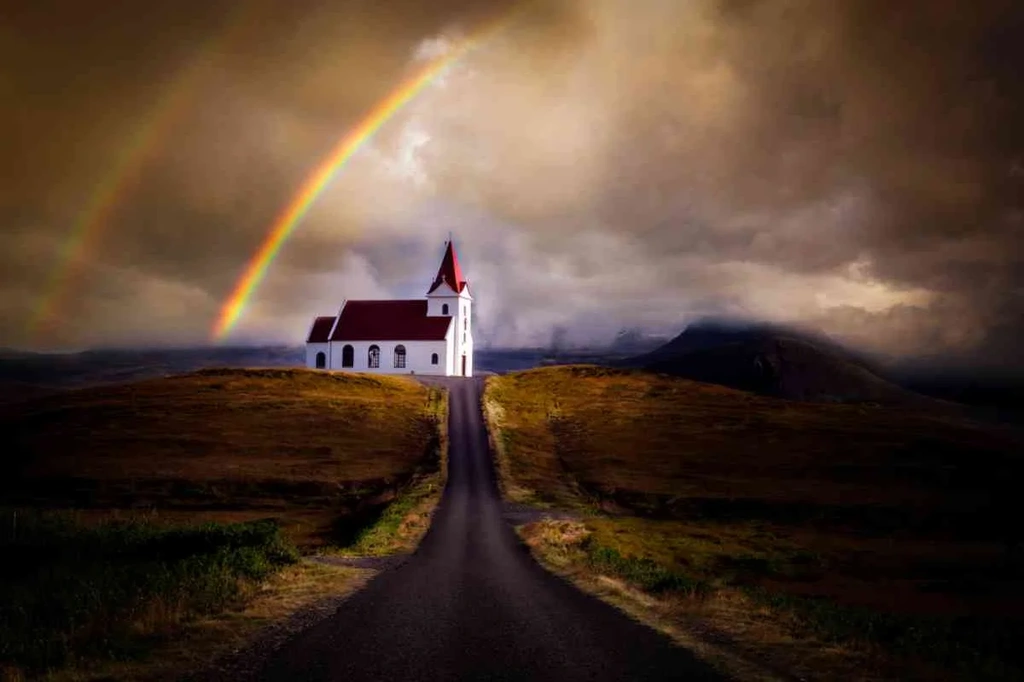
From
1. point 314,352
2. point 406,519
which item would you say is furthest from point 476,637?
point 314,352

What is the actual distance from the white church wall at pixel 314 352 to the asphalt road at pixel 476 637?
95.5 metres

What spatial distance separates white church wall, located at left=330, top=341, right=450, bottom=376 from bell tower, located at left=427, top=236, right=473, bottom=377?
2.52 meters

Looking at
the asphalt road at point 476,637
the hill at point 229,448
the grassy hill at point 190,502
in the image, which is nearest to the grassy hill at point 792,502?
the asphalt road at point 476,637

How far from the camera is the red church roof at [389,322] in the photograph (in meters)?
113

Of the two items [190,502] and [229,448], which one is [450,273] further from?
[190,502]

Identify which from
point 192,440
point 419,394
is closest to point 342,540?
point 192,440

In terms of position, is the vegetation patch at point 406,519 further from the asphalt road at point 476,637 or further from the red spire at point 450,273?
the red spire at point 450,273

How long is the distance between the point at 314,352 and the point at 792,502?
274ft

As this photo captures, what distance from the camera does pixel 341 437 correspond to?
232 ft

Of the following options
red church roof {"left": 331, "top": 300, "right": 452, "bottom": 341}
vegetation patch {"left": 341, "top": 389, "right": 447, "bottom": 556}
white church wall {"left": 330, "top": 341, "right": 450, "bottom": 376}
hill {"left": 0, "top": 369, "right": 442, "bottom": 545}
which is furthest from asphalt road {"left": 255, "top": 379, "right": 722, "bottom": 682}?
red church roof {"left": 331, "top": 300, "right": 452, "bottom": 341}

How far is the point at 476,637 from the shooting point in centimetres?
1368

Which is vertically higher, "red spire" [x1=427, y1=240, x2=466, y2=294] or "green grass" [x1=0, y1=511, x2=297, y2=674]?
"red spire" [x1=427, y1=240, x2=466, y2=294]

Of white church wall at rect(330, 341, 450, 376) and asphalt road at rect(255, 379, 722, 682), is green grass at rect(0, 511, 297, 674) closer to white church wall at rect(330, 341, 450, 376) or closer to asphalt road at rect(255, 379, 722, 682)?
asphalt road at rect(255, 379, 722, 682)

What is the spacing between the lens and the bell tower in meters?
115
